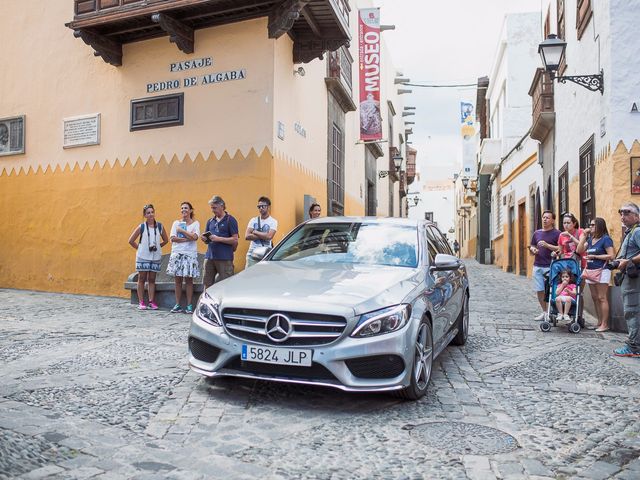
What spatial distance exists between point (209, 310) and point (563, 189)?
1124cm

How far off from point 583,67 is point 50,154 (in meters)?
10.7

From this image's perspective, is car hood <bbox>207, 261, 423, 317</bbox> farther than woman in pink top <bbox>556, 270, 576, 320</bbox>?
No

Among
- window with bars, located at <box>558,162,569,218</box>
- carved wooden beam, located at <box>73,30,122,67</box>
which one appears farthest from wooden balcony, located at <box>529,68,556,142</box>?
carved wooden beam, located at <box>73,30,122,67</box>

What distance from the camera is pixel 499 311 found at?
414 inches

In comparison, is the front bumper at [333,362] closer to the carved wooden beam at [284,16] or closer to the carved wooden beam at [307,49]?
the carved wooden beam at [284,16]

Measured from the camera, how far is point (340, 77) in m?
15.1

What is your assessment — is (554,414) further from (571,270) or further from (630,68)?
(630,68)

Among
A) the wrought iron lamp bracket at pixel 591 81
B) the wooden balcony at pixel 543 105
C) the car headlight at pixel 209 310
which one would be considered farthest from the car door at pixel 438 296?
the wooden balcony at pixel 543 105

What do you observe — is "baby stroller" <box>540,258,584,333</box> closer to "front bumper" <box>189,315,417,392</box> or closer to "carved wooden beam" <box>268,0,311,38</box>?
"front bumper" <box>189,315,417,392</box>

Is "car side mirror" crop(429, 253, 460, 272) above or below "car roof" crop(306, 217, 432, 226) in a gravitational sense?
below

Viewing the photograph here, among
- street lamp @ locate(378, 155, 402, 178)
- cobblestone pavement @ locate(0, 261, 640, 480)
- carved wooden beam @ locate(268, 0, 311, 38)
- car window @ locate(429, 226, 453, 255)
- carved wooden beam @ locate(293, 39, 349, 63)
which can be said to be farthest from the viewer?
street lamp @ locate(378, 155, 402, 178)

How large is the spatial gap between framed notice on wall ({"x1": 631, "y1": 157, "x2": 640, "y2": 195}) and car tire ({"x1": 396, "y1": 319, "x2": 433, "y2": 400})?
5.46 metres

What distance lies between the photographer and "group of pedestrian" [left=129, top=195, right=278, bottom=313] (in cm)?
892

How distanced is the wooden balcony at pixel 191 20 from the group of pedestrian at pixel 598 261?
544 centimetres
